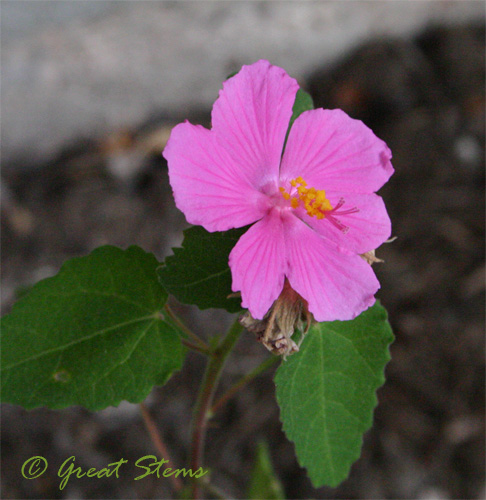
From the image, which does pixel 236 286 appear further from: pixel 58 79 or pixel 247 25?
pixel 247 25

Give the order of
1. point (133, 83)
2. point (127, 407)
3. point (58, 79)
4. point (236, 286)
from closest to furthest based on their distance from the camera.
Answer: point (236, 286)
point (127, 407)
point (58, 79)
point (133, 83)

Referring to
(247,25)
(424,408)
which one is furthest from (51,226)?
(424,408)

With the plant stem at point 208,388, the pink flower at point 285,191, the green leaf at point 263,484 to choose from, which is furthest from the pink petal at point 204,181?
the green leaf at point 263,484

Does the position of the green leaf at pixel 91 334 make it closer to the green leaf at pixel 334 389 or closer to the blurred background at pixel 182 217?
the green leaf at pixel 334 389

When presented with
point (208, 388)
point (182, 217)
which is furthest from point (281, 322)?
point (182, 217)

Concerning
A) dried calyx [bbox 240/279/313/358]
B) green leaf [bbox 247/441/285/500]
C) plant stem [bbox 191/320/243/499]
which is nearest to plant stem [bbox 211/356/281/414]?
plant stem [bbox 191/320/243/499]

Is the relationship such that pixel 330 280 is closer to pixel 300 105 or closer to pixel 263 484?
pixel 300 105
